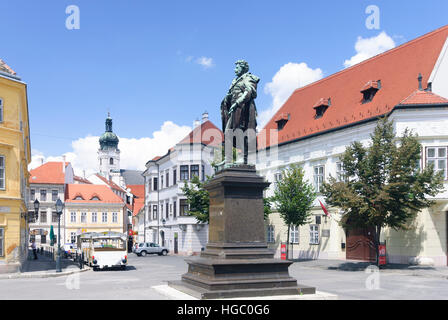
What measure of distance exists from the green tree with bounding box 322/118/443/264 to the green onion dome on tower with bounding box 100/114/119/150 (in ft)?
384

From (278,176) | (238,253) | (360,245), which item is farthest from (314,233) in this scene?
(238,253)

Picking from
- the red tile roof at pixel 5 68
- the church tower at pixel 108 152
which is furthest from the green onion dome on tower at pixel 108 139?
the red tile roof at pixel 5 68

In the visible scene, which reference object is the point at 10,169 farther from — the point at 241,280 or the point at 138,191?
Answer: the point at 138,191

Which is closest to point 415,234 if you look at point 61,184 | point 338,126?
point 338,126

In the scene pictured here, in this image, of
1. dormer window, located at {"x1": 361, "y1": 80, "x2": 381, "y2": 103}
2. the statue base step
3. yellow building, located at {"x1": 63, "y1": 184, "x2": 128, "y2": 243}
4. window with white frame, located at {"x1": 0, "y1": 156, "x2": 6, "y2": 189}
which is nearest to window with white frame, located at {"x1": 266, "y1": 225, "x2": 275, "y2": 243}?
dormer window, located at {"x1": 361, "y1": 80, "x2": 381, "y2": 103}

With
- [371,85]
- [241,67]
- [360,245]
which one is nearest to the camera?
[241,67]

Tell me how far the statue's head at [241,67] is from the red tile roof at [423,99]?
50.3ft

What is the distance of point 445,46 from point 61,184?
180ft

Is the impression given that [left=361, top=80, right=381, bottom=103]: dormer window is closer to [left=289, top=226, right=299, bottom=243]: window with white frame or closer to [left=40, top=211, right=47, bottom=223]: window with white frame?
[left=289, top=226, right=299, bottom=243]: window with white frame

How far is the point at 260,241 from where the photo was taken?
11.6 metres

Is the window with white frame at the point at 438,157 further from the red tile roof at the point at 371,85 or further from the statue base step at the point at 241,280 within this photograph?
the statue base step at the point at 241,280

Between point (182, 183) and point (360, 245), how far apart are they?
22242 millimetres

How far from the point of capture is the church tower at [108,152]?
13375 centimetres

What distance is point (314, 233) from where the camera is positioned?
33.4 metres
